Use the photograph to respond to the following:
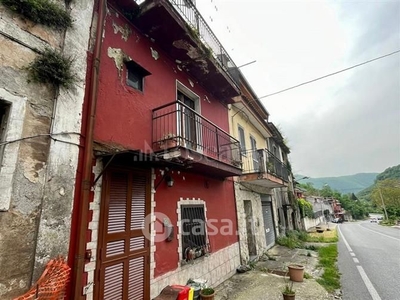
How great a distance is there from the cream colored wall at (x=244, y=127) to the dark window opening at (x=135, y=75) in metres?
5.20

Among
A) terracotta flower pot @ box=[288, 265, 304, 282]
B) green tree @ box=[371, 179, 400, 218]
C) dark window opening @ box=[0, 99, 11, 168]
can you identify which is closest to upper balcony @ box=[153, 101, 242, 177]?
dark window opening @ box=[0, 99, 11, 168]

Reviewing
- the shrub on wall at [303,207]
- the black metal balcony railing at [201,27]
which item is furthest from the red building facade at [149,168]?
the shrub on wall at [303,207]

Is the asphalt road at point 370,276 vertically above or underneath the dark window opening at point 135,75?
underneath

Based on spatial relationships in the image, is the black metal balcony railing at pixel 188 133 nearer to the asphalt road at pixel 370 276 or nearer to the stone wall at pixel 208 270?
the stone wall at pixel 208 270

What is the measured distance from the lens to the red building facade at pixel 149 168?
3.86 meters

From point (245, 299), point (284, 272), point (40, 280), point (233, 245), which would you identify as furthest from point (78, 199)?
point (284, 272)

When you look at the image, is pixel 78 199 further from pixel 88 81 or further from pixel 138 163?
pixel 88 81

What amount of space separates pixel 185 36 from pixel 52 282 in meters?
5.92

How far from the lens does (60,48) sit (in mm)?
3719

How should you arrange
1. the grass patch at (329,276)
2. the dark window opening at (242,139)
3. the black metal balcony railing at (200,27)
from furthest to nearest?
the dark window opening at (242,139) → the grass patch at (329,276) → the black metal balcony railing at (200,27)

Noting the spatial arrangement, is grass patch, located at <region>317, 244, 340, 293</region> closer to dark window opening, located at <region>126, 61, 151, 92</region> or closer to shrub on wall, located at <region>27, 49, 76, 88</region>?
dark window opening, located at <region>126, 61, 151, 92</region>

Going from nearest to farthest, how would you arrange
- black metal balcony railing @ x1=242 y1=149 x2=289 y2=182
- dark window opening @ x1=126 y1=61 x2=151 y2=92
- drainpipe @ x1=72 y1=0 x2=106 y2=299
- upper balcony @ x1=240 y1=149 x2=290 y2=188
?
drainpipe @ x1=72 y1=0 x2=106 y2=299 < dark window opening @ x1=126 y1=61 x2=151 y2=92 < upper balcony @ x1=240 y1=149 x2=290 y2=188 < black metal balcony railing @ x1=242 y1=149 x2=289 y2=182

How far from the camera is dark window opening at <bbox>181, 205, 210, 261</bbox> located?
5730 mm

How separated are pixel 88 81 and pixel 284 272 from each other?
855 centimetres
